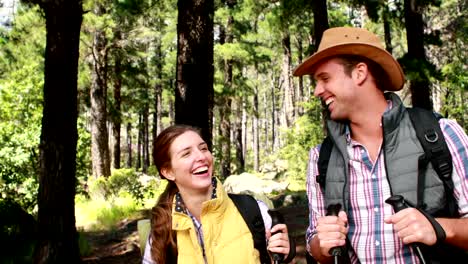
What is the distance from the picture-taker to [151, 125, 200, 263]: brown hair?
2449 mm

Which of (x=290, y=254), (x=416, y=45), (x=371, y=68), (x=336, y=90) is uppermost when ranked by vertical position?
(x=416, y=45)

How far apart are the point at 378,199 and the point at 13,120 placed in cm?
1298

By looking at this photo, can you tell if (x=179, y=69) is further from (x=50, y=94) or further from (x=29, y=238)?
(x=29, y=238)

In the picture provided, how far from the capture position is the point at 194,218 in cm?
258

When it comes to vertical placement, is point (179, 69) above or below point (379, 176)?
above

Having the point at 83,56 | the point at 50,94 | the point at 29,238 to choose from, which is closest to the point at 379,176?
the point at 50,94

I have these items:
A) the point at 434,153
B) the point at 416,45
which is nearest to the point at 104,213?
the point at 416,45

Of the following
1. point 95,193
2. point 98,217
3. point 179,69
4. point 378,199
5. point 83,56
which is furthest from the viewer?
point 83,56

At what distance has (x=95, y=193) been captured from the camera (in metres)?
Answer: 15.0

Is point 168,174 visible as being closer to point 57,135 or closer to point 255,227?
point 255,227

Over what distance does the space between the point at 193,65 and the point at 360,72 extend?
3.63 meters

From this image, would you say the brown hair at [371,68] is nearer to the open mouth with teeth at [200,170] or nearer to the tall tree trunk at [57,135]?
the open mouth with teeth at [200,170]

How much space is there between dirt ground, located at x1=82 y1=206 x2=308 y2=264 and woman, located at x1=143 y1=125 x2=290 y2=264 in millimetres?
4164

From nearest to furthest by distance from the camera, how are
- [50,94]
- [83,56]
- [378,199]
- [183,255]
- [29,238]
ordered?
[378,199] → [183,255] → [50,94] → [29,238] → [83,56]
